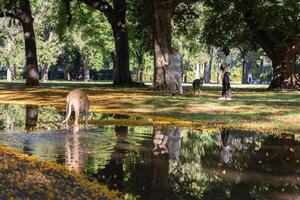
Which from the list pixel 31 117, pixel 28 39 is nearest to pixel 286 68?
pixel 28 39

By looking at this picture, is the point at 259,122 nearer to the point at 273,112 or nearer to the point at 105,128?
the point at 273,112

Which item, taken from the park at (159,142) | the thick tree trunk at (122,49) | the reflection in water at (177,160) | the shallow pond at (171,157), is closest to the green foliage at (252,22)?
the park at (159,142)

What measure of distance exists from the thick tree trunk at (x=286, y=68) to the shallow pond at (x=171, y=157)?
25.2 meters

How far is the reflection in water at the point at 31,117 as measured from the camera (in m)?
15.8

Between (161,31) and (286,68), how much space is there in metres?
11.7

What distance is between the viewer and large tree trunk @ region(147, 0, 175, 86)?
1275 inches

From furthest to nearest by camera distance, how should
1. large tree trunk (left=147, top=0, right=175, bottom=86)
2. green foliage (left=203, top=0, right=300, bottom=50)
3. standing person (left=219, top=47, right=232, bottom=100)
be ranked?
green foliage (left=203, top=0, right=300, bottom=50), large tree trunk (left=147, top=0, right=175, bottom=86), standing person (left=219, top=47, right=232, bottom=100)

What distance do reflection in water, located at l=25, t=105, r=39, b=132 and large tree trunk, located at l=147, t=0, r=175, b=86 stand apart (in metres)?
10.7

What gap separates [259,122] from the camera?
18.3 meters

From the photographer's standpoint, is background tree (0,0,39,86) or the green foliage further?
background tree (0,0,39,86)

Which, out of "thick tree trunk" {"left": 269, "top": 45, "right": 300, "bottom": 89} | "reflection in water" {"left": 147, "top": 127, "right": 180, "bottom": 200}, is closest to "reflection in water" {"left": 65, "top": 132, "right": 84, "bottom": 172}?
"reflection in water" {"left": 147, "top": 127, "right": 180, "bottom": 200}

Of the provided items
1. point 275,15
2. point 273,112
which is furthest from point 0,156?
point 275,15

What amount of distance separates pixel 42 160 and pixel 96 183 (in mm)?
2080

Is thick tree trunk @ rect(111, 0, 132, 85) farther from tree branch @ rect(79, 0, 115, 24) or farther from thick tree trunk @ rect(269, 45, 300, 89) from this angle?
thick tree trunk @ rect(269, 45, 300, 89)
